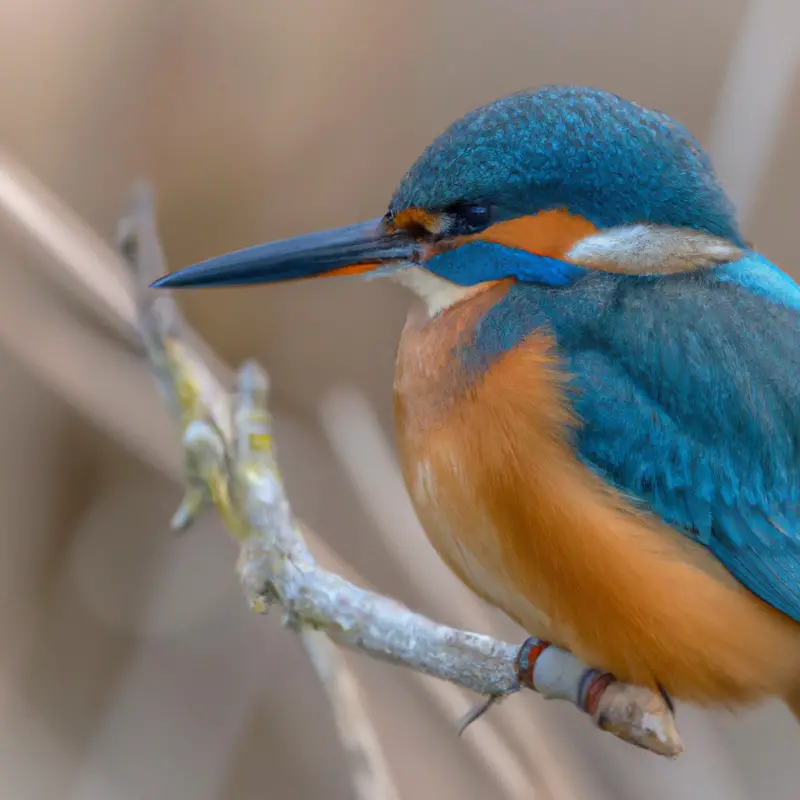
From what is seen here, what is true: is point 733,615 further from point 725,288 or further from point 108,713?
point 108,713

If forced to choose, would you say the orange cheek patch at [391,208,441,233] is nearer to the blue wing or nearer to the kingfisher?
the kingfisher

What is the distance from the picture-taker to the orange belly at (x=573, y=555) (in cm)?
121

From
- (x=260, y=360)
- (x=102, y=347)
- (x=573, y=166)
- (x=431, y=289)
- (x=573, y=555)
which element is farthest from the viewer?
(x=260, y=360)

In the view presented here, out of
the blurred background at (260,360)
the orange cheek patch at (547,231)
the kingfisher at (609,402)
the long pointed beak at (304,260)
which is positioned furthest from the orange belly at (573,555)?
the blurred background at (260,360)

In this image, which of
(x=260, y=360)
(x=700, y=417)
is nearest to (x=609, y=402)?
(x=700, y=417)

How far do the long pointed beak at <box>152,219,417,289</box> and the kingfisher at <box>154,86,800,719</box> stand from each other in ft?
0.25

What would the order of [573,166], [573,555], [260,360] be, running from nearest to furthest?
1. [573,555]
2. [573,166]
3. [260,360]

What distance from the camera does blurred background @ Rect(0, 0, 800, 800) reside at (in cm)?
177

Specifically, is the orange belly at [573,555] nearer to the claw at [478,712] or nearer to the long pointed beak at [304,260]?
the claw at [478,712]

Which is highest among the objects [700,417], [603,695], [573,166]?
[573,166]

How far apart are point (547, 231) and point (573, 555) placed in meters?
0.41

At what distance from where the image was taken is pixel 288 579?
4.21ft

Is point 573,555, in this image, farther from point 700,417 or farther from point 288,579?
point 288,579

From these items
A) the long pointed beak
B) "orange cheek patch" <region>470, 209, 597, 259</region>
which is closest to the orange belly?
"orange cheek patch" <region>470, 209, 597, 259</region>
